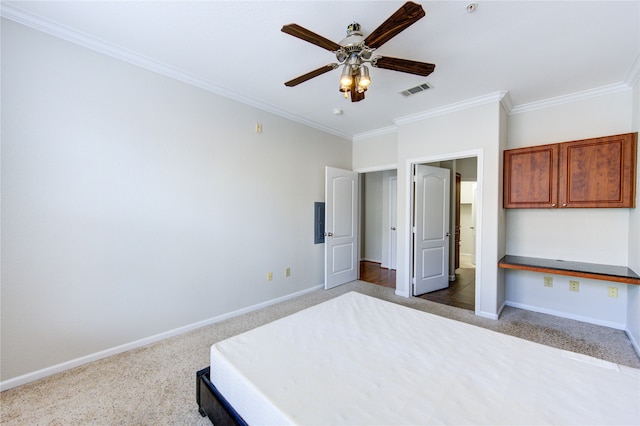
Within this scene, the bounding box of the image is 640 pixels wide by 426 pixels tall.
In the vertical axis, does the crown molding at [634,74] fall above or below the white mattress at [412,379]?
above

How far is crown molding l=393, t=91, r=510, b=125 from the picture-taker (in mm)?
3042

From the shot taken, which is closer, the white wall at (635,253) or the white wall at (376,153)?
the white wall at (635,253)

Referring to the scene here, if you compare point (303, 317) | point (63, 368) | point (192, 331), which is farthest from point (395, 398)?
point (63, 368)

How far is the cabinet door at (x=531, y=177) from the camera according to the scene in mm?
3008

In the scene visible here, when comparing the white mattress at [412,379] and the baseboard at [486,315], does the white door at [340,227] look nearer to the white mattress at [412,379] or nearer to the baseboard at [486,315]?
the baseboard at [486,315]

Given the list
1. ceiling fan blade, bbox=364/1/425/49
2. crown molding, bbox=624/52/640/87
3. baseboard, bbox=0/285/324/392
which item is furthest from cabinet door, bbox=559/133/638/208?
baseboard, bbox=0/285/324/392

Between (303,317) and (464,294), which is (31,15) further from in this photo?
(464,294)

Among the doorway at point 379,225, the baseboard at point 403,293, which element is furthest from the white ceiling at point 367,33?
the doorway at point 379,225

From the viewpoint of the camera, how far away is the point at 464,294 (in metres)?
4.10

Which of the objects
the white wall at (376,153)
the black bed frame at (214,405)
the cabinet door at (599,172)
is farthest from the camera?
the white wall at (376,153)

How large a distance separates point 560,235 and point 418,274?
1.77 meters

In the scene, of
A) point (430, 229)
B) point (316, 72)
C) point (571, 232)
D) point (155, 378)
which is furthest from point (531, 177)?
point (155, 378)

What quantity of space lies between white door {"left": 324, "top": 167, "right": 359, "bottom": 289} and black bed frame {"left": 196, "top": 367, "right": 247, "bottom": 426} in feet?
8.99

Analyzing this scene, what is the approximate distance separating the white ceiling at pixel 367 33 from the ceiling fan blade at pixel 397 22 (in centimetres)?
32
